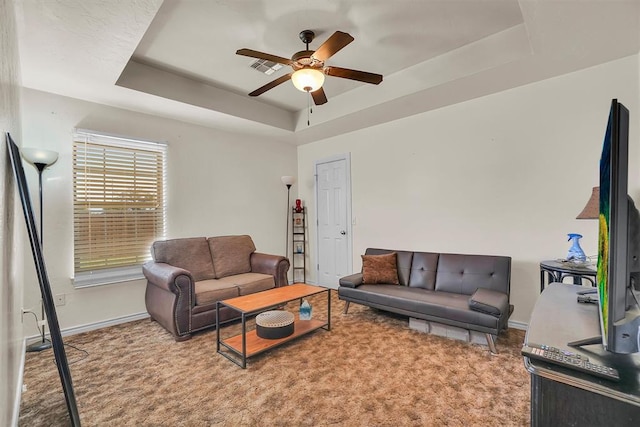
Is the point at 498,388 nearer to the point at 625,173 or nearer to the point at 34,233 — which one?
the point at 625,173

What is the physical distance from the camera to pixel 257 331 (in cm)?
268

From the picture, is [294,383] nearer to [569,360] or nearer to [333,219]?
[569,360]

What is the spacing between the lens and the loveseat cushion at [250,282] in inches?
130

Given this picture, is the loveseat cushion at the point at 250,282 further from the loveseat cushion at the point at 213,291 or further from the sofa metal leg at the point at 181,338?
the sofa metal leg at the point at 181,338

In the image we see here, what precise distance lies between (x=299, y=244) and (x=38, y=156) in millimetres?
3644

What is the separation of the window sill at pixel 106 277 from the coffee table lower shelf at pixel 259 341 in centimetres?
165

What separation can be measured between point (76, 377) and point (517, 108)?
15.5ft

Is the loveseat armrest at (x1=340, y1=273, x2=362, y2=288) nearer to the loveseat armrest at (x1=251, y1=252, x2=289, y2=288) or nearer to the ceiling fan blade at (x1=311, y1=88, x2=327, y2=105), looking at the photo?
the loveseat armrest at (x1=251, y1=252, x2=289, y2=288)

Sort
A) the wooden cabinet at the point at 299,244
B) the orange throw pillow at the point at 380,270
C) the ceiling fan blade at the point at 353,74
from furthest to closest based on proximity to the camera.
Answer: the wooden cabinet at the point at 299,244, the orange throw pillow at the point at 380,270, the ceiling fan blade at the point at 353,74

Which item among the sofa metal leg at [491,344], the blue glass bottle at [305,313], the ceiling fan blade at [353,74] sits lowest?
the sofa metal leg at [491,344]

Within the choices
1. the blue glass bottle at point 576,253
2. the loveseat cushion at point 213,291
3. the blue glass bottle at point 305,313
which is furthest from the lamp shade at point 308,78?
the blue glass bottle at point 576,253

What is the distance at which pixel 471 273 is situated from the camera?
309 centimetres

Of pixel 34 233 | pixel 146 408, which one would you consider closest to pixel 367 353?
pixel 146 408

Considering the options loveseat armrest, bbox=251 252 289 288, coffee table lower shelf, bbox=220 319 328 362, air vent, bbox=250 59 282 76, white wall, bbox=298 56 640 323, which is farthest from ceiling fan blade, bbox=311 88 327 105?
coffee table lower shelf, bbox=220 319 328 362
